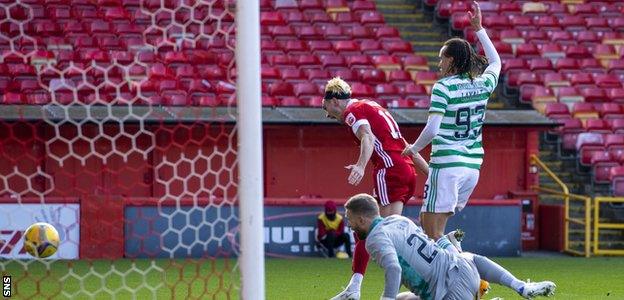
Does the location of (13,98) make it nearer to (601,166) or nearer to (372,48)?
(372,48)

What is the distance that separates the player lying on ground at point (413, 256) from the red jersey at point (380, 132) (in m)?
1.87

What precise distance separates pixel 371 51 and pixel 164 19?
15.6 feet

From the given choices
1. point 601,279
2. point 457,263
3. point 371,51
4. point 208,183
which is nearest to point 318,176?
point 208,183

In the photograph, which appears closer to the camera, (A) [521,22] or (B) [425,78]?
(B) [425,78]

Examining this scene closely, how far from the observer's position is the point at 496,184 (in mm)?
17938

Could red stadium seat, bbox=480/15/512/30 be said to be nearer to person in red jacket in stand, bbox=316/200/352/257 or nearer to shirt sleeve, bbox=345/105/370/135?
person in red jacket in stand, bbox=316/200/352/257

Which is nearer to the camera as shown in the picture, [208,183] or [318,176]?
[208,183]

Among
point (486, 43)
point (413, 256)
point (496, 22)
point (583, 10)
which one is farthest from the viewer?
point (583, 10)

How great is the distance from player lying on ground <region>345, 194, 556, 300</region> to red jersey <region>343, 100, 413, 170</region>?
1869mm

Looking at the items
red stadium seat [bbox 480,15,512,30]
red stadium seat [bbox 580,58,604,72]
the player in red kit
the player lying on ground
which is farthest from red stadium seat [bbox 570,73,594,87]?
the player lying on ground

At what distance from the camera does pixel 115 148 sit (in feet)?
50.2

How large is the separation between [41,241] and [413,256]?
3.42 metres

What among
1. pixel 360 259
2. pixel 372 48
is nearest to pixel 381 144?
pixel 360 259

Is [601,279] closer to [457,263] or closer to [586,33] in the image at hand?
[457,263]
